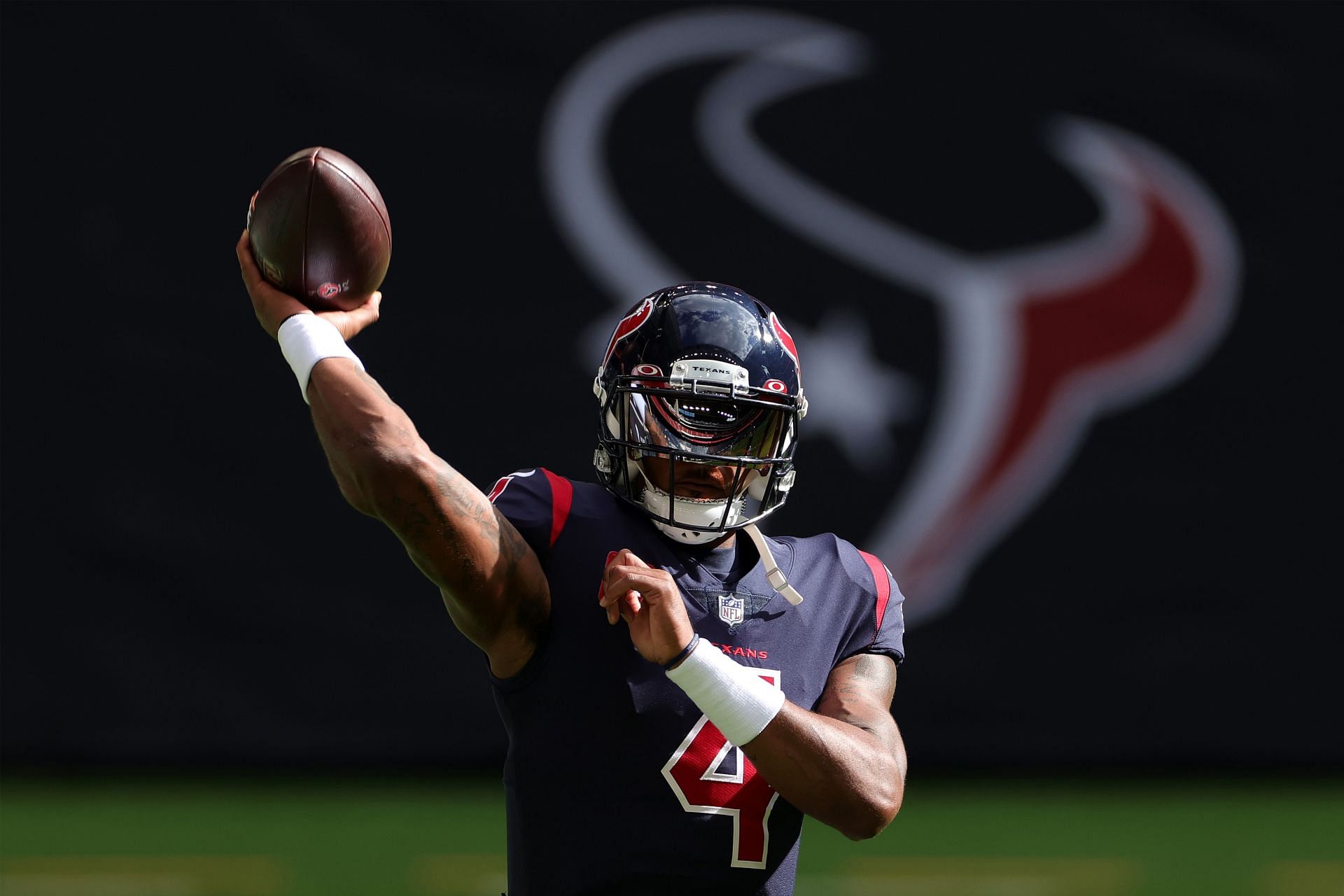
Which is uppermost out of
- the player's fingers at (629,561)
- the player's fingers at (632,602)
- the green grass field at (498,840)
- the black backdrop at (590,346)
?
the player's fingers at (629,561)

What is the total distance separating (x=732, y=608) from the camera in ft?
8.07

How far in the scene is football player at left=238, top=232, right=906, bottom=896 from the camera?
2.20m

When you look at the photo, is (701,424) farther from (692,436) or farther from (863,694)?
(863,694)

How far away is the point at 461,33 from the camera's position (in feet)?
21.1

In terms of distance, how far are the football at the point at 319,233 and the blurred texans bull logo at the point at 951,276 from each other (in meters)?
3.82

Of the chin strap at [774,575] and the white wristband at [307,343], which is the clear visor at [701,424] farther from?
the white wristband at [307,343]

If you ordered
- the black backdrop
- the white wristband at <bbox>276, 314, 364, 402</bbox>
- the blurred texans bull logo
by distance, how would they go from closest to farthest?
1. the white wristband at <bbox>276, 314, 364, 402</bbox>
2. the black backdrop
3. the blurred texans bull logo

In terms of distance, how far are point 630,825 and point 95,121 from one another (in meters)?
4.91

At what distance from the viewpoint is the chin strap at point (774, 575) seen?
245 cm

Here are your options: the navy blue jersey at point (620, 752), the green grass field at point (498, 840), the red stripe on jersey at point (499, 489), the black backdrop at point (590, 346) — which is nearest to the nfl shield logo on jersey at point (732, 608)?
the navy blue jersey at point (620, 752)

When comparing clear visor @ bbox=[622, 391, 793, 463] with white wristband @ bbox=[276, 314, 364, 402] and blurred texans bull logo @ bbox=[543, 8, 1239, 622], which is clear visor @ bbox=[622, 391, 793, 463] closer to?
white wristband @ bbox=[276, 314, 364, 402]

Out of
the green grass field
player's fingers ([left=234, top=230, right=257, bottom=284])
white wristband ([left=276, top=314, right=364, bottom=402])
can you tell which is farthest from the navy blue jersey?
the green grass field

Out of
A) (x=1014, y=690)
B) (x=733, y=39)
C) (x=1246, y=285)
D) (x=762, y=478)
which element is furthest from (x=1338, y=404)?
(x=762, y=478)

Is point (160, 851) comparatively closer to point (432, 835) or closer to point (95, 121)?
point (432, 835)
